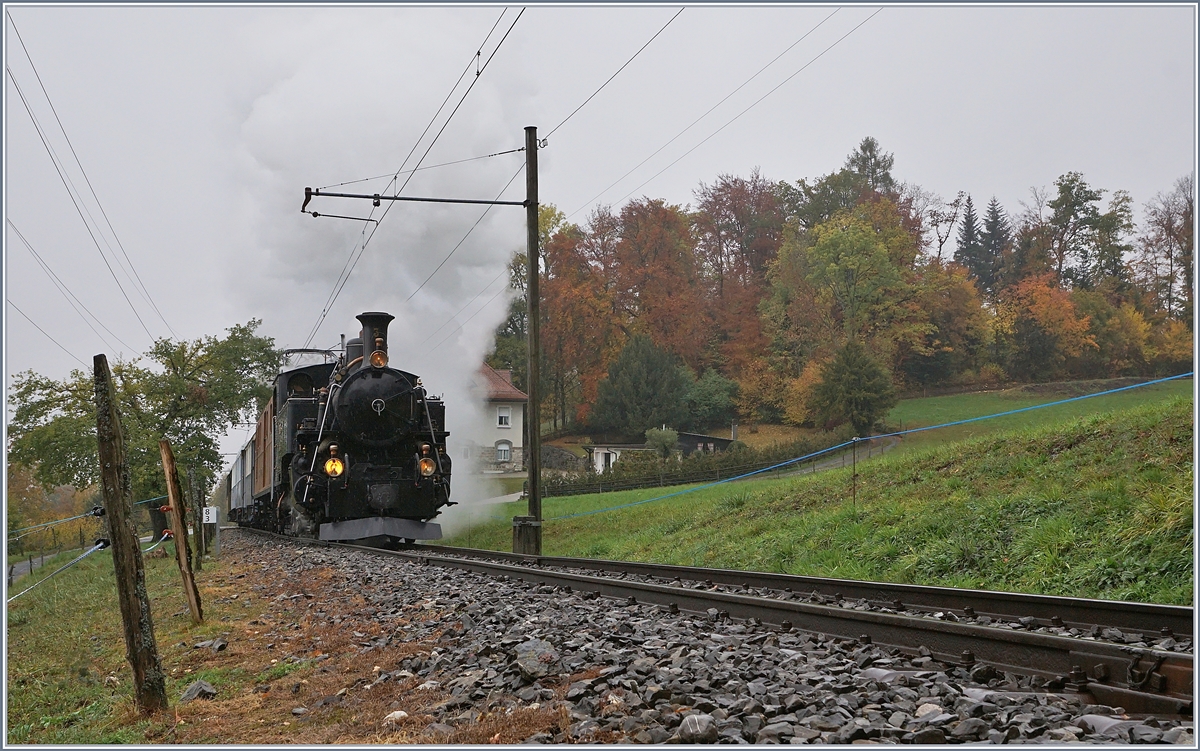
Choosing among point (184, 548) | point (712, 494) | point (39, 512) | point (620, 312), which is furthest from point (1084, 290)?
point (39, 512)

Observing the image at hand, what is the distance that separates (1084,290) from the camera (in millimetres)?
45625

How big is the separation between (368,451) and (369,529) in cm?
149

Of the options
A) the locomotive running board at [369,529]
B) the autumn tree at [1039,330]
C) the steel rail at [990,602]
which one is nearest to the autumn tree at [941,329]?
the autumn tree at [1039,330]

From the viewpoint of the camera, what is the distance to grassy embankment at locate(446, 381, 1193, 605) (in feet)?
26.5

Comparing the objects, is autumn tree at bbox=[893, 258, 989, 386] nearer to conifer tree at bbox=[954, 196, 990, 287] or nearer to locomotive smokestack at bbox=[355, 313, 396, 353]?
conifer tree at bbox=[954, 196, 990, 287]

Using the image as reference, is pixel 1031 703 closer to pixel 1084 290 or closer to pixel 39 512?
pixel 1084 290

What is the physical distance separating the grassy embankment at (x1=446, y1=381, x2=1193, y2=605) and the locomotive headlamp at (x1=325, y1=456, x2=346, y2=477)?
519cm

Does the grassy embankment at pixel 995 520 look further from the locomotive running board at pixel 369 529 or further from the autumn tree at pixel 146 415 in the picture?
the autumn tree at pixel 146 415

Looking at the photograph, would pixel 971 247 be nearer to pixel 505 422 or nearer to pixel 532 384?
pixel 505 422

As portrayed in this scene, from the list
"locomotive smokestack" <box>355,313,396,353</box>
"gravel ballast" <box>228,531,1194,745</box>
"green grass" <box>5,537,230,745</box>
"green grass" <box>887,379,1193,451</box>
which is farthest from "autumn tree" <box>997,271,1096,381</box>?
"gravel ballast" <box>228,531,1194,745</box>

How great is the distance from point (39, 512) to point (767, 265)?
143 feet

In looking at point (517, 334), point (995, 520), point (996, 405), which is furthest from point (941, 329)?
point (995, 520)

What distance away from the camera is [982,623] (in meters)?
6.15

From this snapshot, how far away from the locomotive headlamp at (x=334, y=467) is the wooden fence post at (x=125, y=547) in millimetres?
10864
